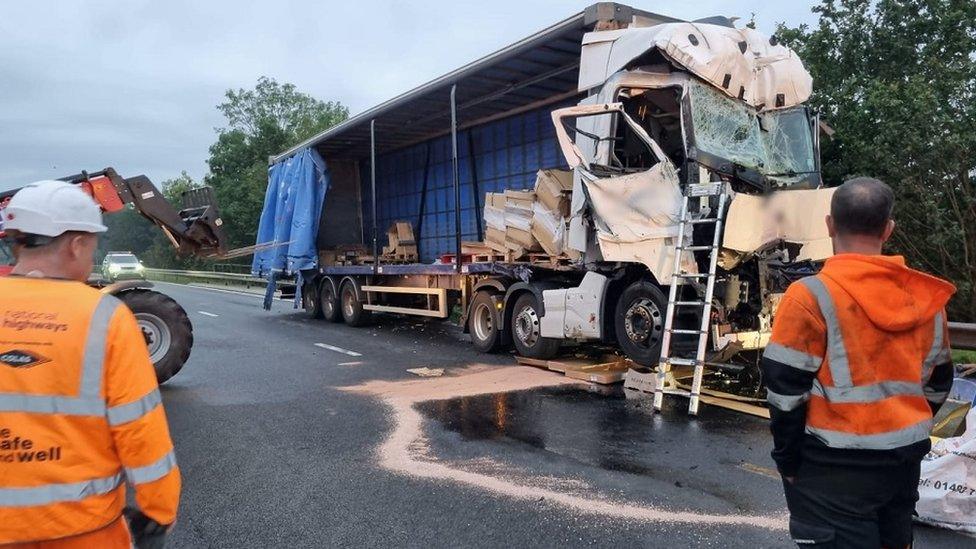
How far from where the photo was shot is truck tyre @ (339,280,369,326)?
13.6 meters

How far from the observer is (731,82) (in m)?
6.96

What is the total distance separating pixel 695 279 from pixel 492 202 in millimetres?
3749

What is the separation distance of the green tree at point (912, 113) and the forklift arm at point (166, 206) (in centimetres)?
1080

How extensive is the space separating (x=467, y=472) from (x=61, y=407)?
10.4 feet

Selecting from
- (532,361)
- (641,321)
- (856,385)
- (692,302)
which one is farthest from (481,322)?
(856,385)

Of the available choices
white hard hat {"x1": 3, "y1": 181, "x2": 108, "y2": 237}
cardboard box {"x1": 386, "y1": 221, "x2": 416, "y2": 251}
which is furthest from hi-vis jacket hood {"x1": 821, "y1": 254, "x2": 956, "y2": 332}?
cardboard box {"x1": 386, "y1": 221, "x2": 416, "y2": 251}

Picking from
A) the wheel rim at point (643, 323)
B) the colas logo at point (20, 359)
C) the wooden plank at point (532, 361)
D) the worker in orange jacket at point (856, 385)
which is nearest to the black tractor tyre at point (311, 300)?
the wooden plank at point (532, 361)

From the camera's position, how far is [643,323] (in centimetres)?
688

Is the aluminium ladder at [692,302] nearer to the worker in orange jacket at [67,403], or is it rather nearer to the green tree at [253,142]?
the worker in orange jacket at [67,403]

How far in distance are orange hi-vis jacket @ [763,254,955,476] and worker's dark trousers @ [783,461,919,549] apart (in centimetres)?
9

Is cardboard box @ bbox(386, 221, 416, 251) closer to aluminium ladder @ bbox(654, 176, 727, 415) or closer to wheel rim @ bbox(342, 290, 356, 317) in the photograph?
wheel rim @ bbox(342, 290, 356, 317)

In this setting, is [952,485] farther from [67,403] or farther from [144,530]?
[67,403]

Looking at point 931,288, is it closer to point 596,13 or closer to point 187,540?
point 187,540

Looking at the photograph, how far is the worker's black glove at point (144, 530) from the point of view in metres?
1.93
